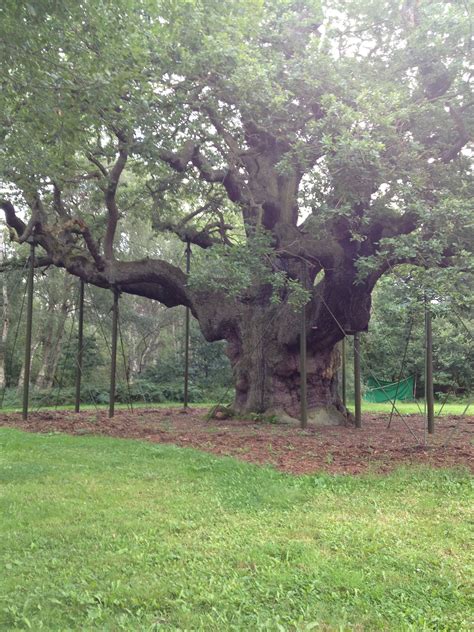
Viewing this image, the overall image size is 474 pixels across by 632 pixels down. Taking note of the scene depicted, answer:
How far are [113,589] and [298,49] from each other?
1039cm

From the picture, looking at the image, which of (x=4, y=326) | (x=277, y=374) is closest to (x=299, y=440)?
(x=277, y=374)

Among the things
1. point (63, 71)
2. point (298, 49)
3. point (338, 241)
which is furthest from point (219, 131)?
point (63, 71)

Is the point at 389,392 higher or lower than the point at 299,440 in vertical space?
lower

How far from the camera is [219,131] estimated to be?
11.3 metres

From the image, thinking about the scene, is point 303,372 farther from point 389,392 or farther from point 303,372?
point 389,392

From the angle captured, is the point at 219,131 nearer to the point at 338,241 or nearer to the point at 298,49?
the point at 298,49

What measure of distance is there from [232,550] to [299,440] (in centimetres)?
518

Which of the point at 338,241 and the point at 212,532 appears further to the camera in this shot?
the point at 338,241

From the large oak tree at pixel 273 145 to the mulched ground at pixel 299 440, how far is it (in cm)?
182

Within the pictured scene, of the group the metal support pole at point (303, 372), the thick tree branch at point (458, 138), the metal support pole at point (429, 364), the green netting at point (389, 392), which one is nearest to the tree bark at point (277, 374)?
the metal support pole at point (303, 372)

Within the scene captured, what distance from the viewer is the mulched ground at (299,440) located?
6895 millimetres

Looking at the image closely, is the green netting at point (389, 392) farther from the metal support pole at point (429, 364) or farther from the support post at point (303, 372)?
the metal support pole at point (429, 364)

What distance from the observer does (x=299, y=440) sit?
8789mm

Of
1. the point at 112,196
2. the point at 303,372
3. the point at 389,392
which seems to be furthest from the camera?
the point at 389,392
